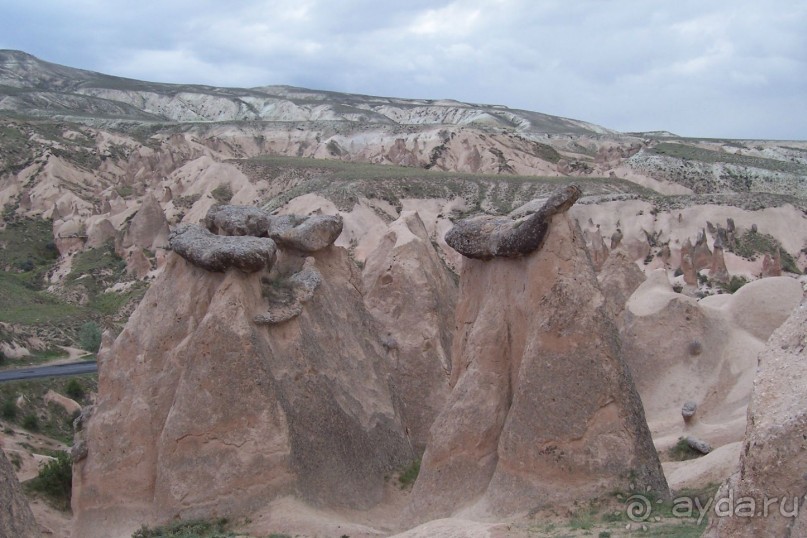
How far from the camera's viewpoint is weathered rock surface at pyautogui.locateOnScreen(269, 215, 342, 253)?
1612 cm

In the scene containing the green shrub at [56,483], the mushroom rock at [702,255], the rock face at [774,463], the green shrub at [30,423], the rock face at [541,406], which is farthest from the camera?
the mushroom rock at [702,255]

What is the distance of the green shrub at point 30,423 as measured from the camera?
23578mm

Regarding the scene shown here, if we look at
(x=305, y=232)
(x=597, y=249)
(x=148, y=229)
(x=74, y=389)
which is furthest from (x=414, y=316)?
(x=148, y=229)

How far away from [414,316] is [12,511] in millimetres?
11269

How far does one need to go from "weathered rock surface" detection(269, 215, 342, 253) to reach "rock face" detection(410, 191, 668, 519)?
16.7 feet

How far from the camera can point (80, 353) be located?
116 ft

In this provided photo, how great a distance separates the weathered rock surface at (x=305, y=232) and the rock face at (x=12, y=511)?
325 inches

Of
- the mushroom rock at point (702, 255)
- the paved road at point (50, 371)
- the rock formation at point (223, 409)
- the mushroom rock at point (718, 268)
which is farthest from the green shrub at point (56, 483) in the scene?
the mushroom rock at point (702, 255)

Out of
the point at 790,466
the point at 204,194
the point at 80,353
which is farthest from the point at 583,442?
the point at 204,194

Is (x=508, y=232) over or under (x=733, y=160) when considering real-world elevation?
under

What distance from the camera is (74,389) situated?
27594mm

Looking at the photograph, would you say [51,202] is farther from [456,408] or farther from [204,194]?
[456,408]

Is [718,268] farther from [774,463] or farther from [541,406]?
[774,463]

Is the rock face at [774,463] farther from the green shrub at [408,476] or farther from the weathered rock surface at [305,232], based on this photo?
the weathered rock surface at [305,232]
